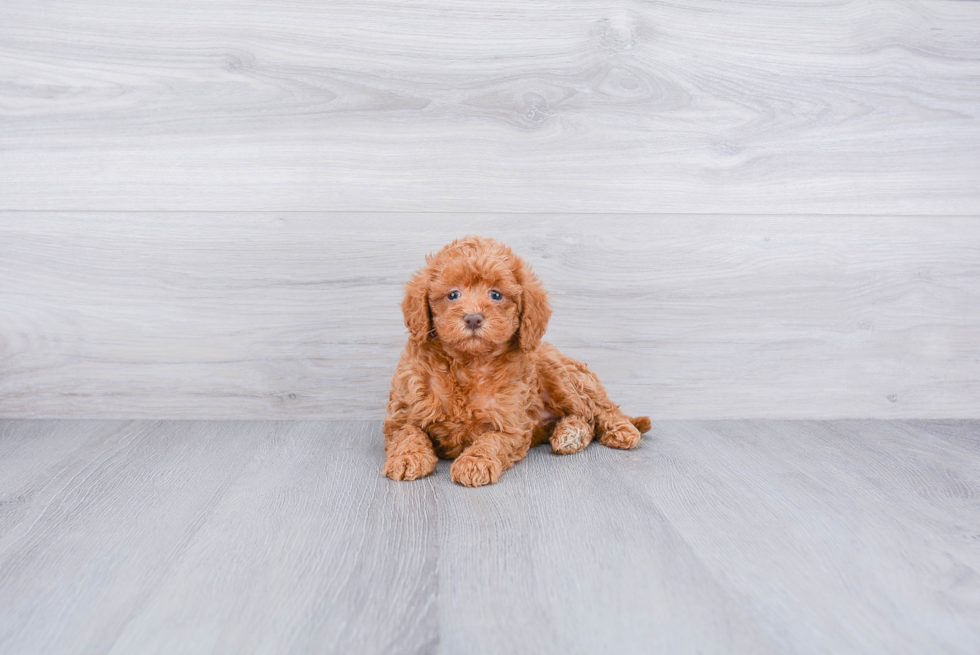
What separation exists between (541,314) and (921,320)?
1178mm

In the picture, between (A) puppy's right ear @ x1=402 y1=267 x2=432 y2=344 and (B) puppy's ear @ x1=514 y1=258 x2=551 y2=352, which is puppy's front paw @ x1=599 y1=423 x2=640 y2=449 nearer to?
(B) puppy's ear @ x1=514 y1=258 x2=551 y2=352

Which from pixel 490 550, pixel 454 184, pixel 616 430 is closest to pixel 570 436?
pixel 616 430

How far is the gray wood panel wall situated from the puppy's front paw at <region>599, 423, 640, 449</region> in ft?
0.88

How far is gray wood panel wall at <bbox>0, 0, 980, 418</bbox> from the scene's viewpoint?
5.85 feet

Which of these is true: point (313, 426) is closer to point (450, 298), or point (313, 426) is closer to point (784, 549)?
point (450, 298)

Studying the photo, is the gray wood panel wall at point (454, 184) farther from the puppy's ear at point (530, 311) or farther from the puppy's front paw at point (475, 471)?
the puppy's front paw at point (475, 471)

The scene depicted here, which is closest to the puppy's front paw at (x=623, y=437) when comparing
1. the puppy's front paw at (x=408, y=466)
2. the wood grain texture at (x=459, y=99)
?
the puppy's front paw at (x=408, y=466)

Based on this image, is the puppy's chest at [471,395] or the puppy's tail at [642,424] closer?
the puppy's chest at [471,395]

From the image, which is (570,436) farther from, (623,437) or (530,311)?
(530,311)

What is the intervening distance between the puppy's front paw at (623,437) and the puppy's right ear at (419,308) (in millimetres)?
509

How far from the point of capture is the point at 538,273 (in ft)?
6.00

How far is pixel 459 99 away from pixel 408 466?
97 cm

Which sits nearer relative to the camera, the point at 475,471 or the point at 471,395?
the point at 475,471

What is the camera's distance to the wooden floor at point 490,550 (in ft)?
2.78
